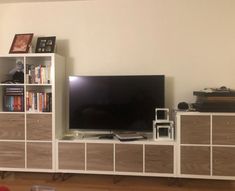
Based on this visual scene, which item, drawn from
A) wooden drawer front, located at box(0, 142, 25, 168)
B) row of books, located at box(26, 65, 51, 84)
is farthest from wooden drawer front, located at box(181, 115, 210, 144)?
wooden drawer front, located at box(0, 142, 25, 168)

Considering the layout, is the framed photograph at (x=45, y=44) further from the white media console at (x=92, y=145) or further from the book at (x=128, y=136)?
the book at (x=128, y=136)

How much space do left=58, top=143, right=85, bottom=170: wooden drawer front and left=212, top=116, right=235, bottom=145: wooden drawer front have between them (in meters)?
1.55

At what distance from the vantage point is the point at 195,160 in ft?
10.3

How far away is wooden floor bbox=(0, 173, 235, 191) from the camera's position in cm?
318

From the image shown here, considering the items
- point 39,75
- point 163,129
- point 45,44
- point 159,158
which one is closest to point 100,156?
point 159,158

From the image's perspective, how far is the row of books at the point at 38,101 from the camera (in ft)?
11.1

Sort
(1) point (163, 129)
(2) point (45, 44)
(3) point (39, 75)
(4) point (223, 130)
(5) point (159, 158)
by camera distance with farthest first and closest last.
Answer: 1. (2) point (45, 44)
2. (3) point (39, 75)
3. (1) point (163, 129)
4. (5) point (159, 158)
5. (4) point (223, 130)

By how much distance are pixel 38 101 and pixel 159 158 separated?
162cm

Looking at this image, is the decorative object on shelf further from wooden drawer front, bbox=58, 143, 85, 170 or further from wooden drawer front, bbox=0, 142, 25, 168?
wooden drawer front, bbox=0, 142, 25, 168

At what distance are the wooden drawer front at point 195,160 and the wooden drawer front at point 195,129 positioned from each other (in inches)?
3.2

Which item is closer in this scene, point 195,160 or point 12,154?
point 195,160

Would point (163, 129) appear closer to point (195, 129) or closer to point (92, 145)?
point (195, 129)

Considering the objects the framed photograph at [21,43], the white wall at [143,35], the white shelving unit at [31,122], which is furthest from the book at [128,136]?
the framed photograph at [21,43]

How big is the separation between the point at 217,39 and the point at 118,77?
4.44 ft
